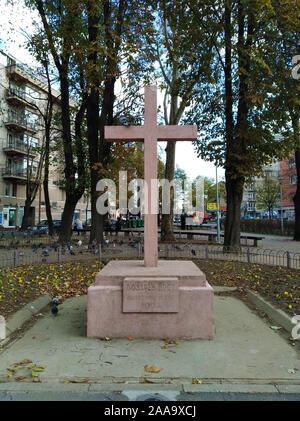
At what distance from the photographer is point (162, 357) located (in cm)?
387

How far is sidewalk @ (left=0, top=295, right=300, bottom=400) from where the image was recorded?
3.13m

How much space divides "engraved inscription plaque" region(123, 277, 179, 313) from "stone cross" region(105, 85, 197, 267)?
37.6 inches

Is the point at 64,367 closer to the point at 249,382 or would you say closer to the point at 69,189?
the point at 249,382

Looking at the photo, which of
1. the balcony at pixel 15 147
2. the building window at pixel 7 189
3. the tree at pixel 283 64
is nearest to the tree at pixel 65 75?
the tree at pixel 283 64

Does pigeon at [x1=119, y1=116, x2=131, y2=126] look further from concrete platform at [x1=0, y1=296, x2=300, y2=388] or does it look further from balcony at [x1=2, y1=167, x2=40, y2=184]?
balcony at [x1=2, y1=167, x2=40, y2=184]

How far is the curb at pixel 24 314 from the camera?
15.7ft

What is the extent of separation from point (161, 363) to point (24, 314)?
2.90 meters

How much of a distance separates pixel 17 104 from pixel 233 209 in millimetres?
30412

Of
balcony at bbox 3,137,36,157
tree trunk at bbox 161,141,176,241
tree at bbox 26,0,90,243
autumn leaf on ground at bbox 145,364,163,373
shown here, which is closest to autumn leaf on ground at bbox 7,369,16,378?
autumn leaf on ground at bbox 145,364,163,373

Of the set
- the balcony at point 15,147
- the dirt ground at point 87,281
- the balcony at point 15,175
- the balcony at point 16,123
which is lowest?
the dirt ground at point 87,281

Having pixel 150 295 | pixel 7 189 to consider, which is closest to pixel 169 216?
pixel 150 295

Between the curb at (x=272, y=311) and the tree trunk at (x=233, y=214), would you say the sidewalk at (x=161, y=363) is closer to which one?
the curb at (x=272, y=311)

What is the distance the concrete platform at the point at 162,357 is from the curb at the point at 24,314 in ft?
0.85

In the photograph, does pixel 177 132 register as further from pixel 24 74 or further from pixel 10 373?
pixel 24 74
